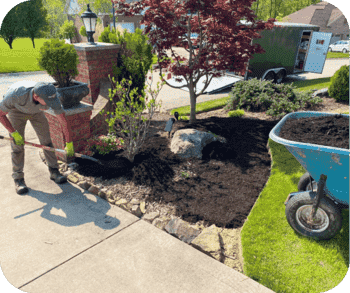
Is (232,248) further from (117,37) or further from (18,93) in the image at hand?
(117,37)

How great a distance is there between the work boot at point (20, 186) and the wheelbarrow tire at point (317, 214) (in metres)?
3.88

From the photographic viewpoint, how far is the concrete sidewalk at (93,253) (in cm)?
272

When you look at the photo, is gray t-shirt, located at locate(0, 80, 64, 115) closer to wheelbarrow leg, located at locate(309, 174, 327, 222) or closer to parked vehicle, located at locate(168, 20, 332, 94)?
wheelbarrow leg, located at locate(309, 174, 327, 222)

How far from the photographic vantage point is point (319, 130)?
361 centimetres

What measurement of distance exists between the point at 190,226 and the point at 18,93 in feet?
9.96

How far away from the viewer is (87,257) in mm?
3045

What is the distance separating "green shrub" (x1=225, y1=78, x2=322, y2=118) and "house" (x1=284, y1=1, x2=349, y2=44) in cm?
3517

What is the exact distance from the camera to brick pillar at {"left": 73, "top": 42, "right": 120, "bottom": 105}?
5.53m

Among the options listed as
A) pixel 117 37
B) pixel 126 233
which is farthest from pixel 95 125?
pixel 126 233

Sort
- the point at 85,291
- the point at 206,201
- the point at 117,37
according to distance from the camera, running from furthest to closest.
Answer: the point at 117,37 < the point at 206,201 < the point at 85,291

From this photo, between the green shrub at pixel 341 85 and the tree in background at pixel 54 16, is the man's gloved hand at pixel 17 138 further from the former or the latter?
the tree in background at pixel 54 16

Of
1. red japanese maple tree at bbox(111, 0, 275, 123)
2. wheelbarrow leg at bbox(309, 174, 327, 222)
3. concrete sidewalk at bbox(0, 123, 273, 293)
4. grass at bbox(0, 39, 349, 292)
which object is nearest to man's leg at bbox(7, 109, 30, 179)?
concrete sidewalk at bbox(0, 123, 273, 293)

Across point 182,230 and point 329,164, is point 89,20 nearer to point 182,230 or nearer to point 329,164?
point 182,230

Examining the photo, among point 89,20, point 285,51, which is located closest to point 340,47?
point 285,51
